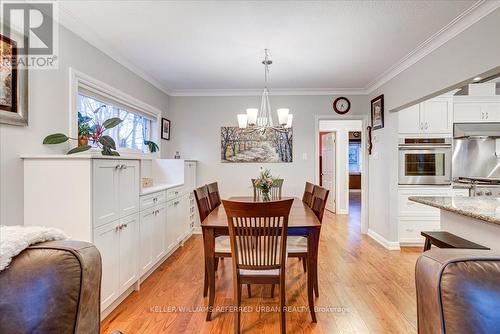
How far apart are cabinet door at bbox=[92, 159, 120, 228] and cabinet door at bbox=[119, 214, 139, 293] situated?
20 centimetres

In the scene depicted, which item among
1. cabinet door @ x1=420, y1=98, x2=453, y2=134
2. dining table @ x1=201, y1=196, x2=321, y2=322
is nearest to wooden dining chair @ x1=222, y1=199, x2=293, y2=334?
dining table @ x1=201, y1=196, x2=321, y2=322

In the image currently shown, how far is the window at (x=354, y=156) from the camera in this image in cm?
1092

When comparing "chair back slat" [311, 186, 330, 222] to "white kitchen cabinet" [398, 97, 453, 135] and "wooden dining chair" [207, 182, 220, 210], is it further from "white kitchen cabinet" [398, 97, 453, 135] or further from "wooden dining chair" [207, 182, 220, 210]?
"white kitchen cabinet" [398, 97, 453, 135]

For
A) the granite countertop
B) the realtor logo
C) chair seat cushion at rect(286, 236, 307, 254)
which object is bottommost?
chair seat cushion at rect(286, 236, 307, 254)

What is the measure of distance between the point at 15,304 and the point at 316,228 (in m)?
1.72

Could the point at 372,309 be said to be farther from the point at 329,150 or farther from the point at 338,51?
the point at 329,150

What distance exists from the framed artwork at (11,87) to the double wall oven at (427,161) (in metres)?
4.15

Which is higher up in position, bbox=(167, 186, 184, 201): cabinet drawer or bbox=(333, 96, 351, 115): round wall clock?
bbox=(333, 96, 351, 115): round wall clock

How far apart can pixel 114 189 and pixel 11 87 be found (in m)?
0.94

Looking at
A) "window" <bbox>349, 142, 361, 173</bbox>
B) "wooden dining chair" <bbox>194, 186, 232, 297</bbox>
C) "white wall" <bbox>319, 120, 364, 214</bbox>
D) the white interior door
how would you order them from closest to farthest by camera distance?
"wooden dining chair" <bbox>194, 186, 232, 297</bbox> < "white wall" <bbox>319, 120, 364, 214</bbox> < the white interior door < "window" <bbox>349, 142, 361, 173</bbox>

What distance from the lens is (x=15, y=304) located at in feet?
2.76

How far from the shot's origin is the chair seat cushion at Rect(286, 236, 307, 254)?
2.23m

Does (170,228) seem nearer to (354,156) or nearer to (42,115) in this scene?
(42,115)

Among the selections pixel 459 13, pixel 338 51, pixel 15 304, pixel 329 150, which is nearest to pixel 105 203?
pixel 15 304
